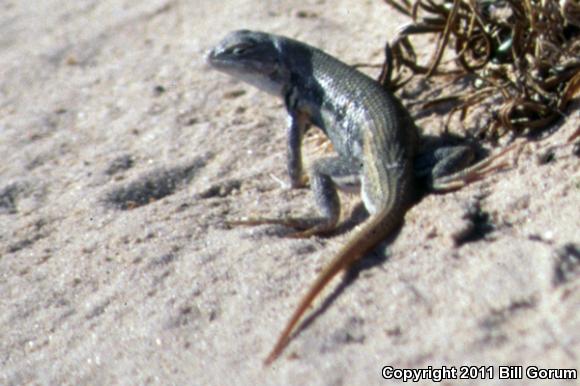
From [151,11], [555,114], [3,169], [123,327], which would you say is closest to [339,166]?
[555,114]

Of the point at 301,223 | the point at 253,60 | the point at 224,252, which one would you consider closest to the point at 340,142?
the point at 301,223

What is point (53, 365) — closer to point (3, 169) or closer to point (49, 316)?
point (49, 316)

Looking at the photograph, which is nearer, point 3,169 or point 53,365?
point 53,365

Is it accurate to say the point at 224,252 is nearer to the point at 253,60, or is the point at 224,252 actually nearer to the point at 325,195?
the point at 325,195

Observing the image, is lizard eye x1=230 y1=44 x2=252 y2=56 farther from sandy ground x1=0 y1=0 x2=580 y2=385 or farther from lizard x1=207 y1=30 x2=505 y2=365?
sandy ground x1=0 y1=0 x2=580 y2=385

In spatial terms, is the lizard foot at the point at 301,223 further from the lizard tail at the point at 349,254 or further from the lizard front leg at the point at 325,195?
the lizard tail at the point at 349,254

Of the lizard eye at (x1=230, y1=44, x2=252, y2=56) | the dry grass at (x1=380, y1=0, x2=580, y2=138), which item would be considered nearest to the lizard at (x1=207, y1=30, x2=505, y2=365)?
the lizard eye at (x1=230, y1=44, x2=252, y2=56)

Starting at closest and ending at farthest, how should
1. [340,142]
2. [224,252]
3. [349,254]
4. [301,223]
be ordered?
[349,254] → [224,252] → [301,223] → [340,142]
